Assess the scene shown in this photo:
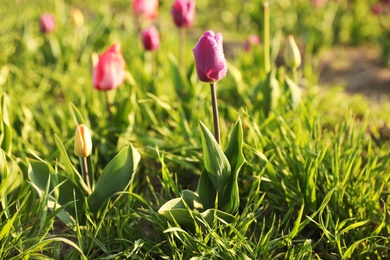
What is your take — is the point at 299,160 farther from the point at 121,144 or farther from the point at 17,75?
the point at 17,75

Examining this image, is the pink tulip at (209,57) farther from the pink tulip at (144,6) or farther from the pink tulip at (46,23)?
the pink tulip at (46,23)

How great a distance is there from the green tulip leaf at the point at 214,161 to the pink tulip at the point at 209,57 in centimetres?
17

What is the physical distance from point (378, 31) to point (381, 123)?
5.56 feet

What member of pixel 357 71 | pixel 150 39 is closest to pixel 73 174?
pixel 150 39

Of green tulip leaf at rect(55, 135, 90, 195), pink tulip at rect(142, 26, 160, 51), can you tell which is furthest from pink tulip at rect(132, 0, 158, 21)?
green tulip leaf at rect(55, 135, 90, 195)

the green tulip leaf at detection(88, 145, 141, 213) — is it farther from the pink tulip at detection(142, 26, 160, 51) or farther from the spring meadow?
the pink tulip at detection(142, 26, 160, 51)

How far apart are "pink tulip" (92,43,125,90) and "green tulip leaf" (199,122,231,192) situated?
2.29 feet

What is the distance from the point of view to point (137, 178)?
7.50 ft

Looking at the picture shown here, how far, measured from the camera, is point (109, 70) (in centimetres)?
228

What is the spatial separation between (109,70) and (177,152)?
0.45 metres

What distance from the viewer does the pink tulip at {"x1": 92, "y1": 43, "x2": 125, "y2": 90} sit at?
7.44 feet

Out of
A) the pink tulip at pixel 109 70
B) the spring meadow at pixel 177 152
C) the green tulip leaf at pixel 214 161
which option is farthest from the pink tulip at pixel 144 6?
the green tulip leaf at pixel 214 161

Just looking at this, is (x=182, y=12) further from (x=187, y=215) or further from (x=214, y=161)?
(x=187, y=215)

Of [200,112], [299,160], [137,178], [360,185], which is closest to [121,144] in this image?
[137,178]
